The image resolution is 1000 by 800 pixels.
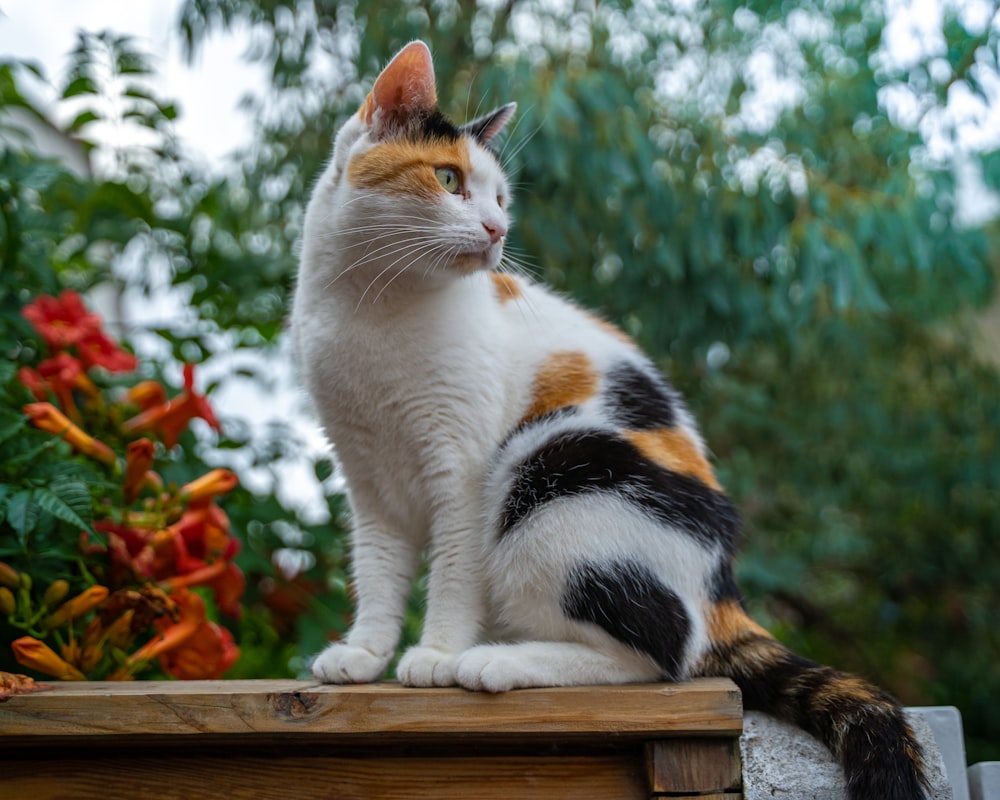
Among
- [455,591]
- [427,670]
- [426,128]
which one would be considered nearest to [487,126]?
[426,128]

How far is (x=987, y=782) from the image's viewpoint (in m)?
1.11

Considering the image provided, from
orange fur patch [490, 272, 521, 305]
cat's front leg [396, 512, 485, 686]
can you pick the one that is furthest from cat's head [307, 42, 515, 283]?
cat's front leg [396, 512, 485, 686]

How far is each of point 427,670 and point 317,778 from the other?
183mm

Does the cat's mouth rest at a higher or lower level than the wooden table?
higher

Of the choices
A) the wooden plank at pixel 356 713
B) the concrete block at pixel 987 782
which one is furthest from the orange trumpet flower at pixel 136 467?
the concrete block at pixel 987 782

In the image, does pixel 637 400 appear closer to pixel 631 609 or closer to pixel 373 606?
pixel 631 609

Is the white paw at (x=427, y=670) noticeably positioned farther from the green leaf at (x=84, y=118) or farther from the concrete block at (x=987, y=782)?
the green leaf at (x=84, y=118)

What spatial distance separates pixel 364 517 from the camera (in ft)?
4.39

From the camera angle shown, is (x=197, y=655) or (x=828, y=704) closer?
(x=828, y=704)

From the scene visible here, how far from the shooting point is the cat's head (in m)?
1.17

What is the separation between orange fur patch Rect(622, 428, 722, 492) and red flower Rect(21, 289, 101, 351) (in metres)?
0.99

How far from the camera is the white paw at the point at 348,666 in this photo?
1176 millimetres

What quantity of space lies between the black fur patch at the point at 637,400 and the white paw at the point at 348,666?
475mm

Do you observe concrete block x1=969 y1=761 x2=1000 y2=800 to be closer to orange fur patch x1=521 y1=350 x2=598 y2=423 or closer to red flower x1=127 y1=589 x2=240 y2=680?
orange fur patch x1=521 y1=350 x2=598 y2=423
